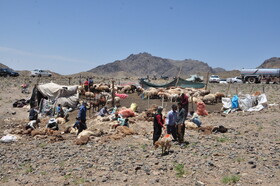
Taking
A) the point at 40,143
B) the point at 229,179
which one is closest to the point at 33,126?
the point at 40,143

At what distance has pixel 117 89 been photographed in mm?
23641

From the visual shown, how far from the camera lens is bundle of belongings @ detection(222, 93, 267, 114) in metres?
16.8

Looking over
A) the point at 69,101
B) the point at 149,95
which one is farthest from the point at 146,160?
the point at 149,95

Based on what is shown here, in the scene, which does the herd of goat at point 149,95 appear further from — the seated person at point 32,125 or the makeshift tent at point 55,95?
the seated person at point 32,125

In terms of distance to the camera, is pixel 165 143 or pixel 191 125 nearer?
pixel 165 143

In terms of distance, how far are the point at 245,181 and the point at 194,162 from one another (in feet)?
5.20

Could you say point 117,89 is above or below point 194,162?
above

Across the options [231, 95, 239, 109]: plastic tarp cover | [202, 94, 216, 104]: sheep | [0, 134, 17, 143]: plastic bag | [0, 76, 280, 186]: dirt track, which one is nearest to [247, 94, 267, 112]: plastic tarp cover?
[231, 95, 239, 109]: plastic tarp cover

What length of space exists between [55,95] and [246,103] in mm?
10980

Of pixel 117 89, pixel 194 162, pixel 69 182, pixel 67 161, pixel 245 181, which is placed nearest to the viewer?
pixel 245 181

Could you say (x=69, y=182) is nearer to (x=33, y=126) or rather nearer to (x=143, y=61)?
(x=33, y=126)

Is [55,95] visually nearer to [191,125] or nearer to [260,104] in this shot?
[191,125]

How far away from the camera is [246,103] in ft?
55.1

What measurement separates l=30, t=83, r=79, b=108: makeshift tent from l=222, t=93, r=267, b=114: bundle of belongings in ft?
29.5
